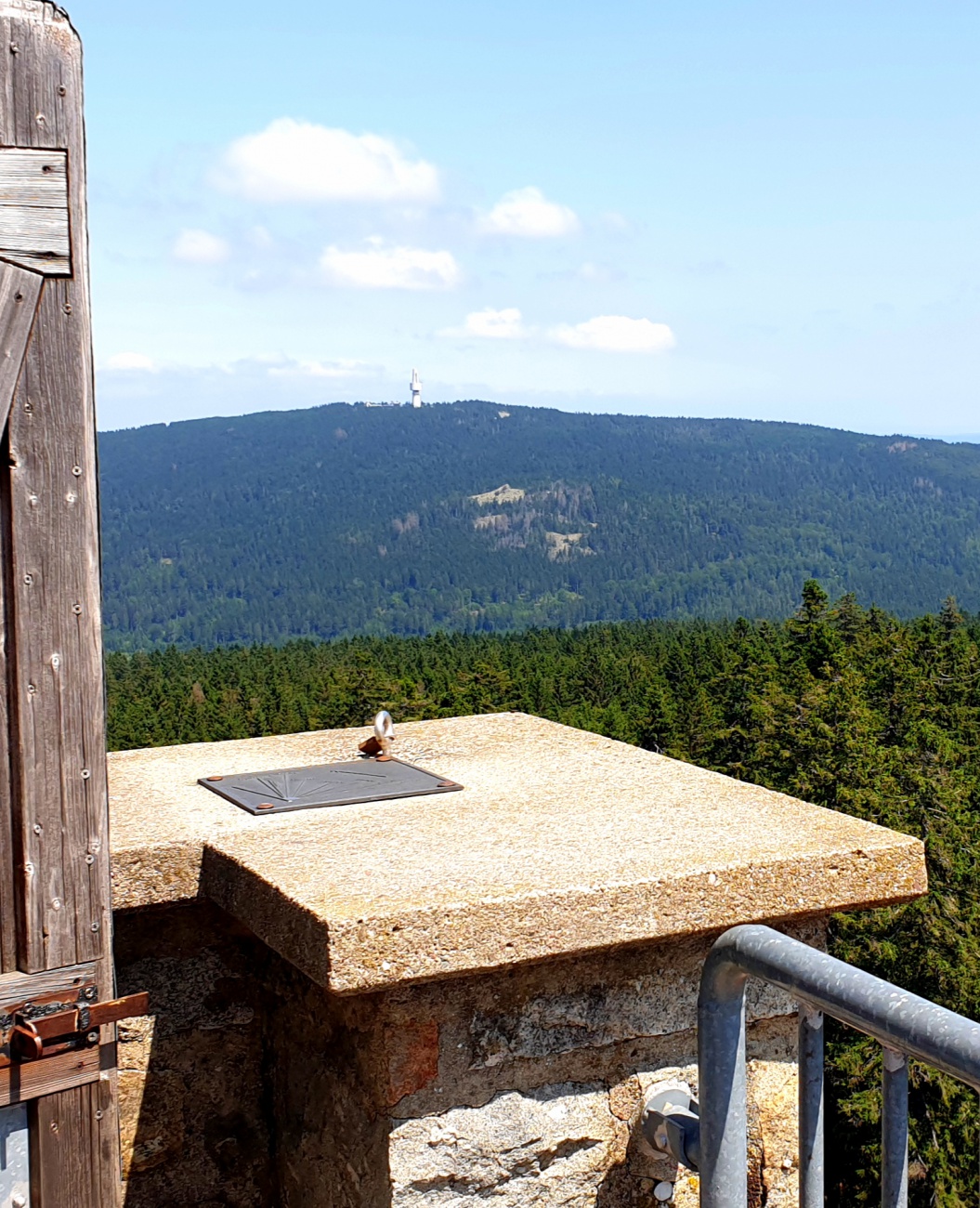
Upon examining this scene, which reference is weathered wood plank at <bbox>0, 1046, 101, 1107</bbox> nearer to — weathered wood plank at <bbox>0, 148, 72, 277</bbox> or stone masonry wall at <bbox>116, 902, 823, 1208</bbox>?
stone masonry wall at <bbox>116, 902, 823, 1208</bbox>

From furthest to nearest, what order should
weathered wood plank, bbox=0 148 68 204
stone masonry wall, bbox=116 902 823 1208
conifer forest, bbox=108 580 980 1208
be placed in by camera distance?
conifer forest, bbox=108 580 980 1208
stone masonry wall, bbox=116 902 823 1208
weathered wood plank, bbox=0 148 68 204

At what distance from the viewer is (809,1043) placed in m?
1.34

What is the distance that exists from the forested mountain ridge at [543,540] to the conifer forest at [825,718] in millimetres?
99272

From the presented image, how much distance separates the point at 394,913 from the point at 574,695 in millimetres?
37100

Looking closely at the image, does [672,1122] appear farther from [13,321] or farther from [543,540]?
[543,540]

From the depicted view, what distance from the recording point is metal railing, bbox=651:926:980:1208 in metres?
1.12

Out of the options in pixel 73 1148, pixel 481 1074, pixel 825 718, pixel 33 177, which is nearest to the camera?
pixel 33 177

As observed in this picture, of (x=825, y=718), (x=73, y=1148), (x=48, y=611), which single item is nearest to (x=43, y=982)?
(x=73, y=1148)

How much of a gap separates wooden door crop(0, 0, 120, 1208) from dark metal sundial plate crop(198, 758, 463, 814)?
691 mm

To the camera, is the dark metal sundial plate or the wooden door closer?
the wooden door

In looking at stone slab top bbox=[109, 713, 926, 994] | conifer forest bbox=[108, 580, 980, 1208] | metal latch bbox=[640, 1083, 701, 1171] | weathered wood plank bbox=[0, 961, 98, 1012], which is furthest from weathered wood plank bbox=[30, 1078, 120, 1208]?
conifer forest bbox=[108, 580, 980, 1208]

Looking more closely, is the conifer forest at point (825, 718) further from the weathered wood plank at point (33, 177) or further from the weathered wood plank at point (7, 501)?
the weathered wood plank at point (33, 177)

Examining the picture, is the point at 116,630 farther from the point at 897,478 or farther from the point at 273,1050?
the point at 273,1050

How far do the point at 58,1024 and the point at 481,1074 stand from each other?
0.64m
